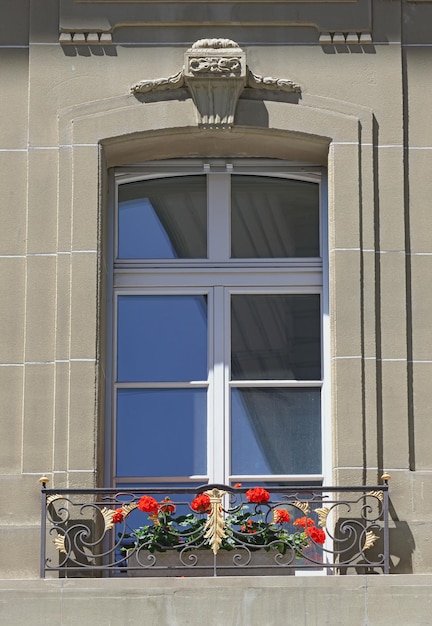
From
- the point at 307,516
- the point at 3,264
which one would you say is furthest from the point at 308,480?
the point at 3,264

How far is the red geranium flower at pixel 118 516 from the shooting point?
1247 cm

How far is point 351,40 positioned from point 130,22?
1637 millimetres

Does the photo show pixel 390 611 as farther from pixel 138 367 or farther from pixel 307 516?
pixel 138 367

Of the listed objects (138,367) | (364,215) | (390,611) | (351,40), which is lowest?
(390,611)

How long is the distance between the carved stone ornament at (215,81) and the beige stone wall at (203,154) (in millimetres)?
97

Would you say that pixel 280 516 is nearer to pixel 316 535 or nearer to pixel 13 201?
pixel 316 535

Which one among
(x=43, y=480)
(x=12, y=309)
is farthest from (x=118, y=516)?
(x=12, y=309)

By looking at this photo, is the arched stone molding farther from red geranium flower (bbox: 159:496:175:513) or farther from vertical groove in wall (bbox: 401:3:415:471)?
red geranium flower (bbox: 159:496:175:513)

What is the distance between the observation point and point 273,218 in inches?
544

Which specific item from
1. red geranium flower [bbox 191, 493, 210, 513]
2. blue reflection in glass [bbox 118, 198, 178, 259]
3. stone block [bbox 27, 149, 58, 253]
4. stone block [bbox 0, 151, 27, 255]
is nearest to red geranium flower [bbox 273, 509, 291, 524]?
red geranium flower [bbox 191, 493, 210, 513]

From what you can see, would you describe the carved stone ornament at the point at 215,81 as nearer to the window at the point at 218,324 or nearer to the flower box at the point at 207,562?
the window at the point at 218,324

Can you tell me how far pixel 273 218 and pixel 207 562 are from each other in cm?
278

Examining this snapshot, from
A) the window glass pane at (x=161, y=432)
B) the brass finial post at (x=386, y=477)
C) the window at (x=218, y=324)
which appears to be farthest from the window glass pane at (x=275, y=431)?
the brass finial post at (x=386, y=477)

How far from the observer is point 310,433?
13.4 meters
